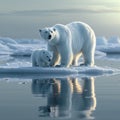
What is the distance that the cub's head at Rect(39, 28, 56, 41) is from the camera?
13133mm

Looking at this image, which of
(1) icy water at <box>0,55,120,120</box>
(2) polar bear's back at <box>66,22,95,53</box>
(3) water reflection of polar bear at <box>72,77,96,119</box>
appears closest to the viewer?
(1) icy water at <box>0,55,120,120</box>

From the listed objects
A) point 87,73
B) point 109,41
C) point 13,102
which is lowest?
point 109,41

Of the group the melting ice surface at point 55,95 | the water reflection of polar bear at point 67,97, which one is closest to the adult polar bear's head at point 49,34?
the melting ice surface at point 55,95

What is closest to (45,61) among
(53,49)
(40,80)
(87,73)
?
(53,49)

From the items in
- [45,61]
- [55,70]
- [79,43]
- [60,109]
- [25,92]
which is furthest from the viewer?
[79,43]

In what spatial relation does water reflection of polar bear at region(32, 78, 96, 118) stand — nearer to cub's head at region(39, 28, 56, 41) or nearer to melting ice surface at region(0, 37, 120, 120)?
melting ice surface at region(0, 37, 120, 120)

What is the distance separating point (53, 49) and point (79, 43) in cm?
136

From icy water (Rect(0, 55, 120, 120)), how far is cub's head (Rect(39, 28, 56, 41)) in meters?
2.09

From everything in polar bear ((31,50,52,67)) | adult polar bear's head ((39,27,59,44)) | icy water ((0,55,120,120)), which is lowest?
polar bear ((31,50,52,67))

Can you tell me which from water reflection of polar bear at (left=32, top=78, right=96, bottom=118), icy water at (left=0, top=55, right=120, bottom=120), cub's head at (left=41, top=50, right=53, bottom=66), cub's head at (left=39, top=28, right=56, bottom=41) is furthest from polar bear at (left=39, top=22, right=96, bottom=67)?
icy water at (left=0, top=55, right=120, bottom=120)

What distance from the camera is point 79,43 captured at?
594 inches

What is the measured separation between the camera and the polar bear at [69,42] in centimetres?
1350

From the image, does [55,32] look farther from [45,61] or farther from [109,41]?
[109,41]

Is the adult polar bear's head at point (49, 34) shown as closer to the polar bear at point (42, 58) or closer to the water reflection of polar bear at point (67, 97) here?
the polar bear at point (42, 58)
